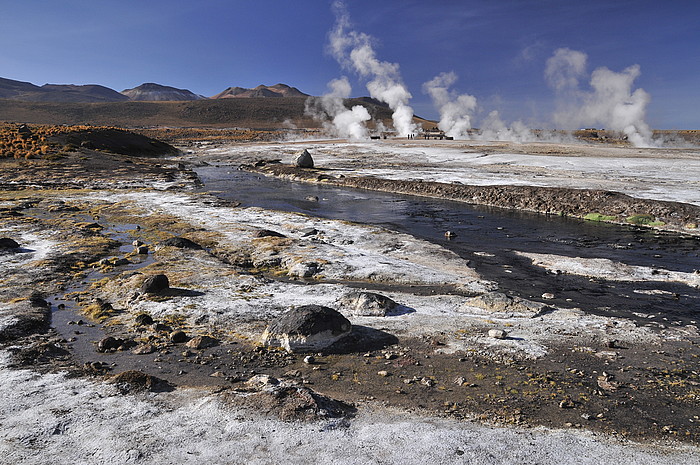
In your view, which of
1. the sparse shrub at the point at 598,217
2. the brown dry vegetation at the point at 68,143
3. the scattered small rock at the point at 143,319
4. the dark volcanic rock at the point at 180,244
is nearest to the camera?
the scattered small rock at the point at 143,319

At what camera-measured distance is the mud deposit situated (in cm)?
559

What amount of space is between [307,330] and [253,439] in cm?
264

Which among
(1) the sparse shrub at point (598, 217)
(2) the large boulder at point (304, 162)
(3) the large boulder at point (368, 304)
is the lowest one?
(3) the large boulder at point (368, 304)

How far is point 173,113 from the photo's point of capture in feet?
516

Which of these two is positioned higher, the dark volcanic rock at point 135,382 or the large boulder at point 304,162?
the large boulder at point 304,162

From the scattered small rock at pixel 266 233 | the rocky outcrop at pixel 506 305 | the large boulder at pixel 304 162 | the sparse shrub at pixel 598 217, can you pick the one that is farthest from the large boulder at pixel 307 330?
the large boulder at pixel 304 162

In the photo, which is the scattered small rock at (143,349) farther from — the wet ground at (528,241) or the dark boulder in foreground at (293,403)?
the wet ground at (528,241)

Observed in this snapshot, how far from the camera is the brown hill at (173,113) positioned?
429 feet

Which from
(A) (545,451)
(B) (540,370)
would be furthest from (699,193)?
(A) (545,451)

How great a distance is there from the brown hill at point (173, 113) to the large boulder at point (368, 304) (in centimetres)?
13477

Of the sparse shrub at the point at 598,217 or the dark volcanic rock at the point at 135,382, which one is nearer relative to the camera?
the dark volcanic rock at the point at 135,382

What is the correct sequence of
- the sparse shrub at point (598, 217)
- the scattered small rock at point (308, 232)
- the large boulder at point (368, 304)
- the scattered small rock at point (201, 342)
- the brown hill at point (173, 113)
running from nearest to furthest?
the scattered small rock at point (201, 342), the large boulder at point (368, 304), the scattered small rock at point (308, 232), the sparse shrub at point (598, 217), the brown hill at point (173, 113)

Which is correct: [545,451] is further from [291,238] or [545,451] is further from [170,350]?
[291,238]

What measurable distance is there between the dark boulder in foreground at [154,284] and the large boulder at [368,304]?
401 centimetres
